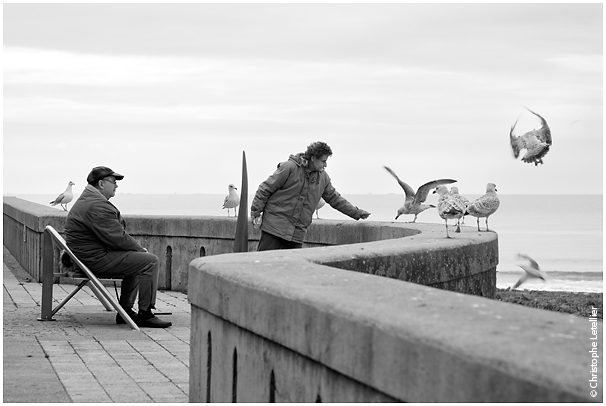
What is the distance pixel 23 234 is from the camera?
54.5ft

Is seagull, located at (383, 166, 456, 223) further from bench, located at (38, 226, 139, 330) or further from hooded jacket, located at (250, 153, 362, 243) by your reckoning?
bench, located at (38, 226, 139, 330)

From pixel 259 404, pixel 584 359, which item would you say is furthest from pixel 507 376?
pixel 259 404

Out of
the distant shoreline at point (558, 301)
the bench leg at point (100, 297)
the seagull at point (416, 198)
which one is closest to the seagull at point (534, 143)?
the seagull at point (416, 198)

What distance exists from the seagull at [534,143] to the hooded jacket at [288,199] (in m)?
2.03

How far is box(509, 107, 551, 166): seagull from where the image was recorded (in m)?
9.33

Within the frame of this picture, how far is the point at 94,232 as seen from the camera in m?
9.20

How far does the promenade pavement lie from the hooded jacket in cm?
136

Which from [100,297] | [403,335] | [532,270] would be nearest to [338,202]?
[100,297]

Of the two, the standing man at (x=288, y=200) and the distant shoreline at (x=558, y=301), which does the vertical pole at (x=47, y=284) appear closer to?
the standing man at (x=288, y=200)

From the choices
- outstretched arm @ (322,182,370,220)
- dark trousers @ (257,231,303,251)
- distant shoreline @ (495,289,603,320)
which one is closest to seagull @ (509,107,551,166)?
outstretched arm @ (322,182,370,220)

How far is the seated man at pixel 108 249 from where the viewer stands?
9195mm

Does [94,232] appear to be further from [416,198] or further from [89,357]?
[416,198]

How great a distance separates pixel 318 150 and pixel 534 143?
7.18 ft

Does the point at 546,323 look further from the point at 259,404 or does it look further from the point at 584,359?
the point at 259,404
